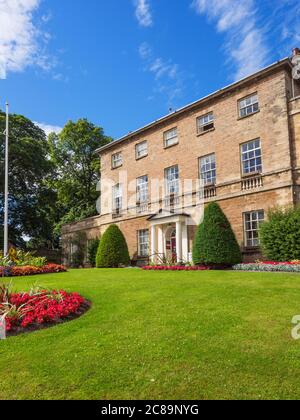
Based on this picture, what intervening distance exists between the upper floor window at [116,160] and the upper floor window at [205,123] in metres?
8.38

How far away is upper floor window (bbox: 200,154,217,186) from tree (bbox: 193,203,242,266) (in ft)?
14.6

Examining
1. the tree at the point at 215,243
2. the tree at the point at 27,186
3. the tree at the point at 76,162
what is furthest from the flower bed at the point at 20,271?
the tree at the point at 76,162

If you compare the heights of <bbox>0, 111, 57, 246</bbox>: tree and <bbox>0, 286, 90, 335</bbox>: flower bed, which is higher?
<bbox>0, 111, 57, 246</bbox>: tree

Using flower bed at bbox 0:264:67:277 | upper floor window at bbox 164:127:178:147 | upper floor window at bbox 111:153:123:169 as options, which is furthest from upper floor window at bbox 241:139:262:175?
flower bed at bbox 0:264:67:277

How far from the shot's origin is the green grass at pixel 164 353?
418 cm

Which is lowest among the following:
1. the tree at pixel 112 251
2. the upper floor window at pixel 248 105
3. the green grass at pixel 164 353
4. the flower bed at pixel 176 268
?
the green grass at pixel 164 353

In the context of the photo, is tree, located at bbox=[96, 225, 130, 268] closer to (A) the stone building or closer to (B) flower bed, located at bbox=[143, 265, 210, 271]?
(A) the stone building

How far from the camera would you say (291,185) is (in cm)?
1753

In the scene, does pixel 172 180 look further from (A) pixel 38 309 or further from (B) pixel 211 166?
(A) pixel 38 309

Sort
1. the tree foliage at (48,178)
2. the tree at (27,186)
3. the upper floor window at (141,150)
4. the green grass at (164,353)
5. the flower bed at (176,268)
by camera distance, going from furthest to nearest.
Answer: the tree foliage at (48,178) < the tree at (27,186) < the upper floor window at (141,150) < the flower bed at (176,268) < the green grass at (164,353)

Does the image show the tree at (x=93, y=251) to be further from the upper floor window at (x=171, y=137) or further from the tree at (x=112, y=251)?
the upper floor window at (x=171, y=137)

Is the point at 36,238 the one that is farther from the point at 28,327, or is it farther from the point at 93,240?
the point at 28,327

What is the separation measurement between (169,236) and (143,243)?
2486 millimetres

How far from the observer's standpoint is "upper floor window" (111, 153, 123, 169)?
96.3 feet
